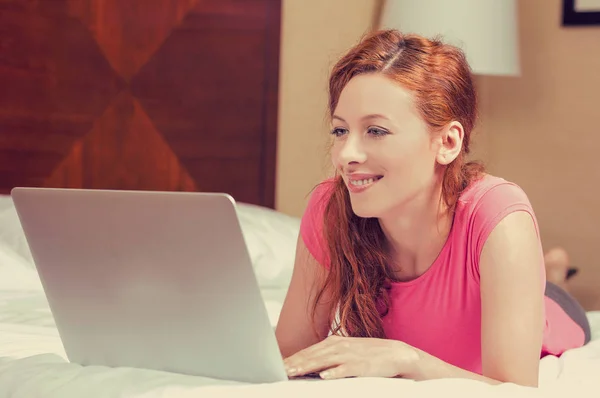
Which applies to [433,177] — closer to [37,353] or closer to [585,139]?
[37,353]

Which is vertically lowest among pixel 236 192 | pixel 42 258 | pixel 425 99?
pixel 236 192

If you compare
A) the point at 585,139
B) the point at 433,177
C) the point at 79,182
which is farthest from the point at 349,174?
the point at 585,139

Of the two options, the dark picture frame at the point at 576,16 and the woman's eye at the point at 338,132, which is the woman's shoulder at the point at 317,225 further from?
the dark picture frame at the point at 576,16

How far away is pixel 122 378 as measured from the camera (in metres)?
1.04

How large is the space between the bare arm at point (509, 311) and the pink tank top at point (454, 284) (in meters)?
0.03

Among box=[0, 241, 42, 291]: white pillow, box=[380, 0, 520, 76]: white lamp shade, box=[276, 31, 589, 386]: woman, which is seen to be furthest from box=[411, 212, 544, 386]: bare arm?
box=[380, 0, 520, 76]: white lamp shade

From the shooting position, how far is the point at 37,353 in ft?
4.13

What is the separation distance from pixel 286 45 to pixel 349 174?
1671 mm

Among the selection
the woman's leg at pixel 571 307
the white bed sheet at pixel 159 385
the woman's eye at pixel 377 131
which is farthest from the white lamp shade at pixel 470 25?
the white bed sheet at pixel 159 385

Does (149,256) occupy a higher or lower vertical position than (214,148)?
higher

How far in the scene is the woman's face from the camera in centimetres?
124

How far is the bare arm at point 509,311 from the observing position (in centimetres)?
118

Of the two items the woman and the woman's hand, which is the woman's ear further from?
the woman's hand

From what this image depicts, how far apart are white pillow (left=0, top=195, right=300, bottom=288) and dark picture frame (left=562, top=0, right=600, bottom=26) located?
4.16ft
